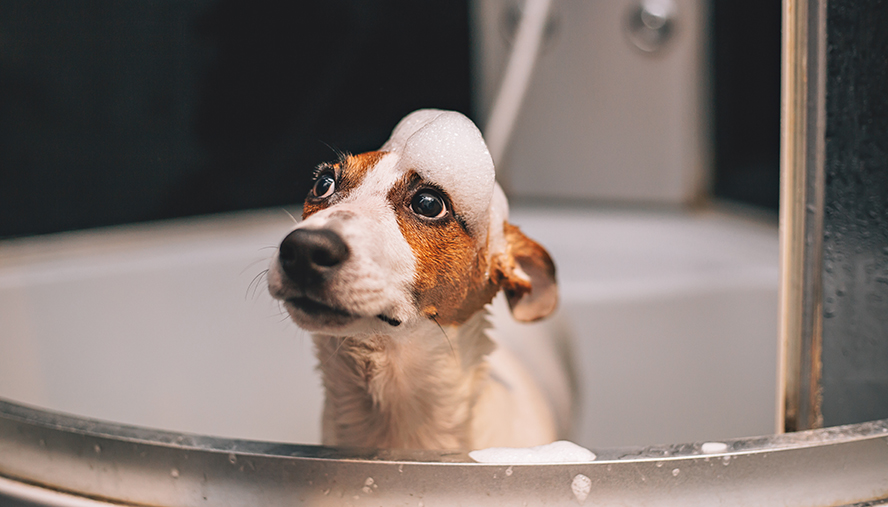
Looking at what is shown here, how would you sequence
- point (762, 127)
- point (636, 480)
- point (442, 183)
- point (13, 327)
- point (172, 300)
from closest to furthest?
point (636, 480) < point (442, 183) < point (13, 327) < point (172, 300) < point (762, 127)

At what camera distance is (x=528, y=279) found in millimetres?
771

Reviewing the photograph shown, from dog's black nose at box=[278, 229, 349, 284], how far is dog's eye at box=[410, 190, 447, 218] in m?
0.12

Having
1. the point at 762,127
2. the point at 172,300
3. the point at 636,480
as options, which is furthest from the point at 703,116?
the point at 636,480

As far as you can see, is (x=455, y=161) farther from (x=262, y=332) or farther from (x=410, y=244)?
(x=262, y=332)

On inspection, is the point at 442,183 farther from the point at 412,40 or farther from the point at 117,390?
the point at 117,390

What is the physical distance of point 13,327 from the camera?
1335mm

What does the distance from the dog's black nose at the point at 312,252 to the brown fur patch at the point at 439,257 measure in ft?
0.33

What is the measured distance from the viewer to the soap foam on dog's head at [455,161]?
659mm

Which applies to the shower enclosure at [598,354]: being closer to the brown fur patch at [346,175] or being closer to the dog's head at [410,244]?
the dog's head at [410,244]

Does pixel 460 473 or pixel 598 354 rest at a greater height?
pixel 460 473

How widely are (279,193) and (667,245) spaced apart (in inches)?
39.9

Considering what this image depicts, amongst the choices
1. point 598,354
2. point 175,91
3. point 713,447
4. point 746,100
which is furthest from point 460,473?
point 746,100

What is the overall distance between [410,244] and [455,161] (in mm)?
95

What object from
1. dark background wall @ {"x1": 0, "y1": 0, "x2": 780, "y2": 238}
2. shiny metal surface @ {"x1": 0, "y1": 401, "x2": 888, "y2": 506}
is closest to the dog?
shiny metal surface @ {"x1": 0, "y1": 401, "x2": 888, "y2": 506}
